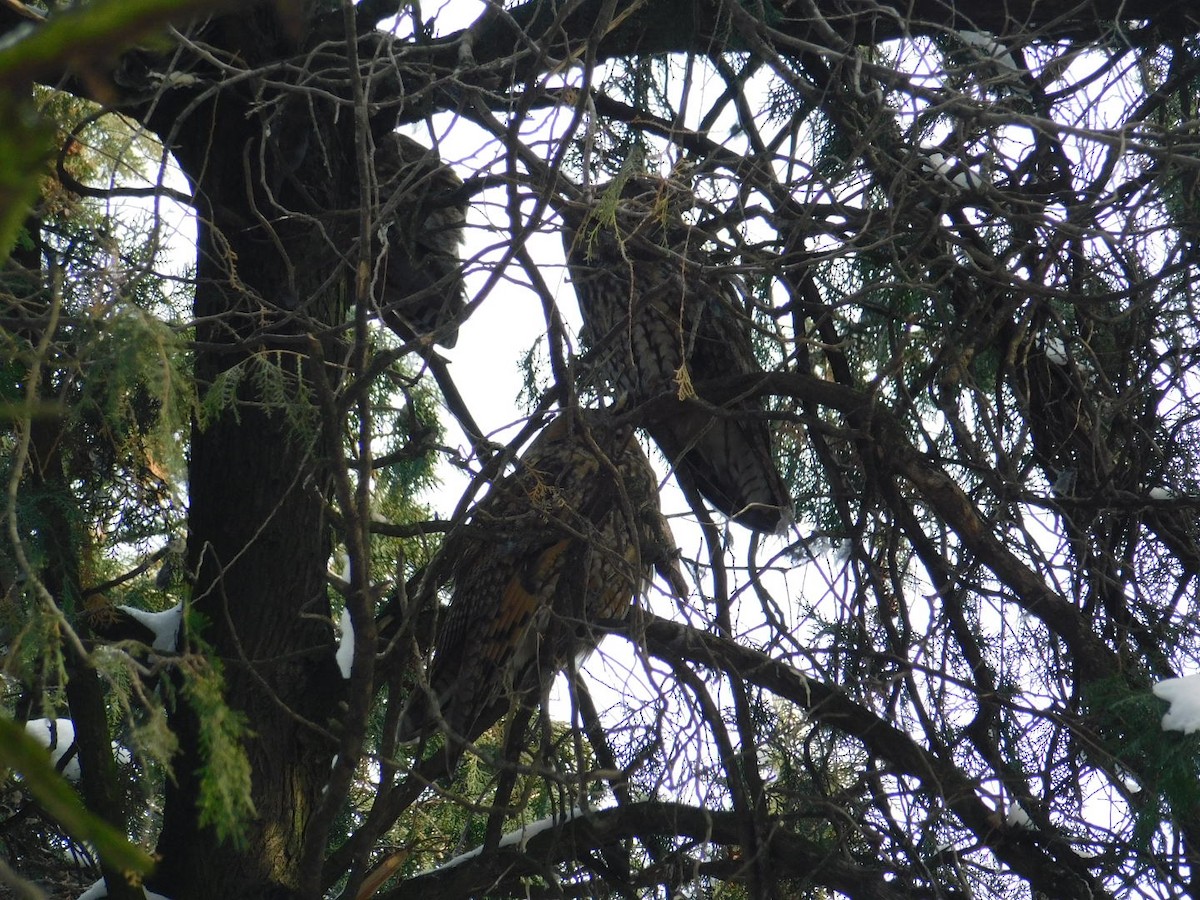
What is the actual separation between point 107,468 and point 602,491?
4.39 ft

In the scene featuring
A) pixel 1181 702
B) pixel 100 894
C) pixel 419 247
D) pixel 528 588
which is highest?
pixel 419 247

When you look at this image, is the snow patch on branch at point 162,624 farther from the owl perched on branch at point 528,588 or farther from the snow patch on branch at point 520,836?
the snow patch on branch at point 520,836

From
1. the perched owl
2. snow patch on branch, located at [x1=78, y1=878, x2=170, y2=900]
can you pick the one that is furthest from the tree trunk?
the perched owl

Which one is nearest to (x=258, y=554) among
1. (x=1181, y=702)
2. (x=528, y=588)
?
(x=528, y=588)

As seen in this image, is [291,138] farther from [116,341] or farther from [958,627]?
[958,627]

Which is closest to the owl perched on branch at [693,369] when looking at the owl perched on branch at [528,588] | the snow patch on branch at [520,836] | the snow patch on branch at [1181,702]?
the owl perched on branch at [528,588]

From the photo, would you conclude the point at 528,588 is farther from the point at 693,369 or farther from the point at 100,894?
the point at 100,894

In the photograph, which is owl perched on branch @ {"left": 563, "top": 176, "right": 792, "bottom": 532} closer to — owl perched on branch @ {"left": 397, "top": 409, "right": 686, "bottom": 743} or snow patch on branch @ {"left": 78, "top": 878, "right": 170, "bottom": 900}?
owl perched on branch @ {"left": 397, "top": 409, "right": 686, "bottom": 743}

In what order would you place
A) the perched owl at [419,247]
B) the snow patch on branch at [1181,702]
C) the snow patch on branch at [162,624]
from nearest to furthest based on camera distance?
the snow patch on branch at [1181,702] → the snow patch on branch at [162,624] → the perched owl at [419,247]

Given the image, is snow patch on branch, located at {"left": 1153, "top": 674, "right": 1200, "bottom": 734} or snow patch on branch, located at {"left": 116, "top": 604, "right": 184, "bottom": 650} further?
snow patch on branch, located at {"left": 116, "top": 604, "right": 184, "bottom": 650}

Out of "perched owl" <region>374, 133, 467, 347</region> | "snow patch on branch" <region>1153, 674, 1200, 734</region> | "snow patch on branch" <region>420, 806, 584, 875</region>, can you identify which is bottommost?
"snow patch on branch" <region>1153, 674, 1200, 734</region>

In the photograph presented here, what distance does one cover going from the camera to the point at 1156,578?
3557mm

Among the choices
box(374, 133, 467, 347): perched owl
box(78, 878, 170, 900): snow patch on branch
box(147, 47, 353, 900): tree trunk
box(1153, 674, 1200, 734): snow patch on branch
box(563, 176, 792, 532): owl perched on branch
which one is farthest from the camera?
box(563, 176, 792, 532): owl perched on branch

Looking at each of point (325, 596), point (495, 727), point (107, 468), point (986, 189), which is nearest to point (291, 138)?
point (107, 468)
